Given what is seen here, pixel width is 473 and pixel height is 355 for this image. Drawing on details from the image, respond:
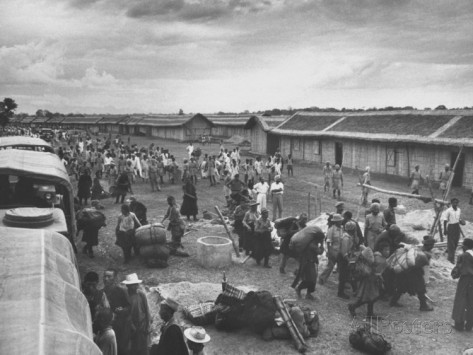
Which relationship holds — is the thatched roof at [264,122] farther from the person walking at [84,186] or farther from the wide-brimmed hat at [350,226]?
the wide-brimmed hat at [350,226]

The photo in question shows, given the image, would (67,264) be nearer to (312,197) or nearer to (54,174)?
(54,174)

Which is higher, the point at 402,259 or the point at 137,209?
the point at 137,209

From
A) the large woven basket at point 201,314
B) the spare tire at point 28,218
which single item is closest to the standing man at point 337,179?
the large woven basket at point 201,314

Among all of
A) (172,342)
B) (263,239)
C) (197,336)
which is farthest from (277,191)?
(172,342)

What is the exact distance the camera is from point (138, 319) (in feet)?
19.5

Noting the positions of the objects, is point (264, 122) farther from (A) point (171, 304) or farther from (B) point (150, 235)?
(A) point (171, 304)

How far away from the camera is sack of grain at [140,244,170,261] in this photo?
10.5 meters

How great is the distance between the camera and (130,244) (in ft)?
35.6

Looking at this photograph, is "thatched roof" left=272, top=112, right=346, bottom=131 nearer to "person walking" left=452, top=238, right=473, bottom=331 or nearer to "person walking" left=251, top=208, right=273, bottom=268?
"person walking" left=251, top=208, right=273, bottom=268

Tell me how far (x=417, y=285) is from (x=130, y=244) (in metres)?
6.54

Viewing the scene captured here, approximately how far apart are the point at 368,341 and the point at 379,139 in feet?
61.7

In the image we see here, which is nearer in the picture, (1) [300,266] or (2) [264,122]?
(1) [300,266]

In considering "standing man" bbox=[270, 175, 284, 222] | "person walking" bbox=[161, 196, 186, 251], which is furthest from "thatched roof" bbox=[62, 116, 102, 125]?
"person walking" bbox=[161, 196, 186, 251]

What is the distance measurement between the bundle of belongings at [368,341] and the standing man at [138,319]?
3.32 m
